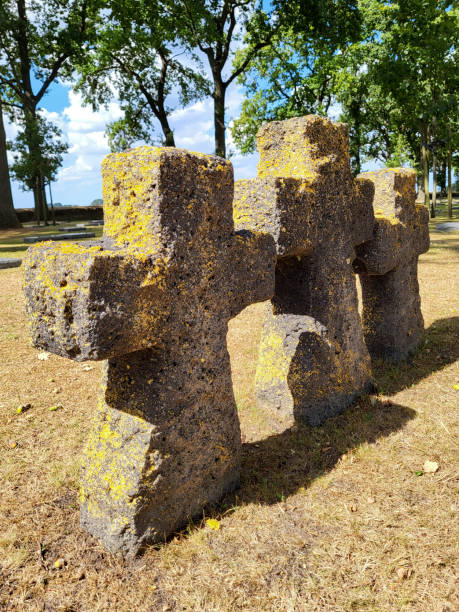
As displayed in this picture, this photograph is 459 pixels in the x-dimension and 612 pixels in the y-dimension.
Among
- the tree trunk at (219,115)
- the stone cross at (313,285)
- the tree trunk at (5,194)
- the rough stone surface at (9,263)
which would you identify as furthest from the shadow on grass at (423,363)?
the tree trunk at (5,194)

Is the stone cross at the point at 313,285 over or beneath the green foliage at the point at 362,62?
beneath

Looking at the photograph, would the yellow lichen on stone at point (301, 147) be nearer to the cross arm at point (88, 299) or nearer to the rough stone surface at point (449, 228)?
the cross arm at point (88, 299)

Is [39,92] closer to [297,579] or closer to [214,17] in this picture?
[214,17]

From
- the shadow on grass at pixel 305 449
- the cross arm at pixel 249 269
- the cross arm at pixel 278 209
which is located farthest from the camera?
the cross arm at pixel 278 209

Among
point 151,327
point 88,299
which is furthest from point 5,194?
point 88,299

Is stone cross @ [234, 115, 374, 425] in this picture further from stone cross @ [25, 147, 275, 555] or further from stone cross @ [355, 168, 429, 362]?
stone cross @ [25, 147, 275, 555]

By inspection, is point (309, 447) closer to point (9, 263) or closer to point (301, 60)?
point (9, 263)

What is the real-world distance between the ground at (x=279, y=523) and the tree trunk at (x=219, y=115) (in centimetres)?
1558

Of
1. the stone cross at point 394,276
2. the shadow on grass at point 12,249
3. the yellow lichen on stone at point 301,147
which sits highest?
the yellow lichen on stone at point 301,147

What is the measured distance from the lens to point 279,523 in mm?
3025

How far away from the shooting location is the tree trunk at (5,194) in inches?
843

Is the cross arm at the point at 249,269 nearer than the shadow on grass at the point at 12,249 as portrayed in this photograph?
Yes

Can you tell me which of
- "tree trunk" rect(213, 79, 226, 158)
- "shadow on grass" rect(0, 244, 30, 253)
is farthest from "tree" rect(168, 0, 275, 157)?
"shadow on grass" rect(0, 244, 30, 253)

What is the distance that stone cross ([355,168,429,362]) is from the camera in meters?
5.58
